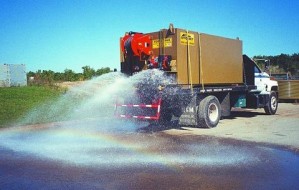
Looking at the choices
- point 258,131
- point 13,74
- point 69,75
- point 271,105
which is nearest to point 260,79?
point 271,105

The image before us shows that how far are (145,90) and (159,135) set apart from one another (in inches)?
61.0

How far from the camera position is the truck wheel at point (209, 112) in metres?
11.1

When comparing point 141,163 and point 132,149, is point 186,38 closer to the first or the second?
point 132,149

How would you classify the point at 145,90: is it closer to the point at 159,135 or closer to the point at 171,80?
the point at 171,80

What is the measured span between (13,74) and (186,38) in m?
40.6

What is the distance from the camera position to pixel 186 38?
10656 millimetres

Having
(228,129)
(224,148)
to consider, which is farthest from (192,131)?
(224,148)

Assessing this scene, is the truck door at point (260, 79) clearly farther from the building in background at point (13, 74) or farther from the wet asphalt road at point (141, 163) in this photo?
the building in background at point (13, 74)

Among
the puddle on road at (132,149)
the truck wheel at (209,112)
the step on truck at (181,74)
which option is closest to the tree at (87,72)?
the step on truck at (181,74)

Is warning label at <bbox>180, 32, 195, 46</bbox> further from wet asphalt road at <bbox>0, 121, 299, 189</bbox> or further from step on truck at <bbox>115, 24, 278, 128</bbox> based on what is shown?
wet asphalt road at <bbox>0, 121, 299, 189</bbox>

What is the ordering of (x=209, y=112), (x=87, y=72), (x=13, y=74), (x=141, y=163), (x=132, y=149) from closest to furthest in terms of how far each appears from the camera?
(x=141, y=163) → (x=132, y=149) → (x=209, y=112) → (x=13, y=74) → (x=87, y=72)

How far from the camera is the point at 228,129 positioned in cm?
1114

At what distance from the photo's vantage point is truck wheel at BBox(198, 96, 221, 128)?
11055 millimetres

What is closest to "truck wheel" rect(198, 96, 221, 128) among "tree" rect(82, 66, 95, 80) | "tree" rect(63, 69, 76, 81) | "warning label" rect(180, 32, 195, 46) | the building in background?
"warning label" rect(180, 32, 195, 46)
